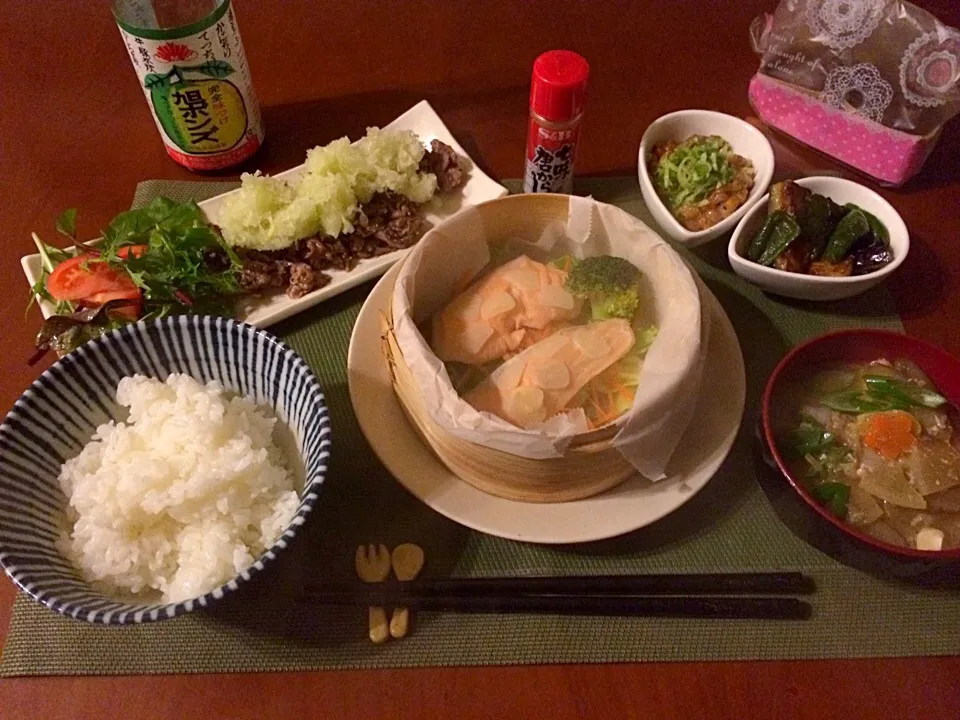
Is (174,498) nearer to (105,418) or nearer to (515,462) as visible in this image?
(105,418)

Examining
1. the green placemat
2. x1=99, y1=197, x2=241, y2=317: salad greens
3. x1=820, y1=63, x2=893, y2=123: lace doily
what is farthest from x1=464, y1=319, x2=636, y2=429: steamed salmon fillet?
x1=820, y1=63, x2=893, y2=123: lace doily

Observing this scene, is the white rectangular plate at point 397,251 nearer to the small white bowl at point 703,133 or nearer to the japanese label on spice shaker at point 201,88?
the japanese label on spice shaker at point 201,88

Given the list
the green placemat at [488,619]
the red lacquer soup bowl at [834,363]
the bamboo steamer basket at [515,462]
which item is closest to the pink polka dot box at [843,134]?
the red lacquer soup bowl at [834,363]

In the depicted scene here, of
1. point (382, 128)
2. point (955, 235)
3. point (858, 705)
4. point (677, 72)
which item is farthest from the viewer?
point (677, 72)

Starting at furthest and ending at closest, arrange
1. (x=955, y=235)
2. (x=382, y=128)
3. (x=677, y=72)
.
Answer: (x=677, y=72) → (x=382, y=128) → (x=955, y=235)

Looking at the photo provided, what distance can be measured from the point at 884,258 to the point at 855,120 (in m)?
0.38

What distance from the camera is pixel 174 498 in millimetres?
1029

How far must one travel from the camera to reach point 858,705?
3.40 ft

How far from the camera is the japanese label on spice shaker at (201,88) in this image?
136cm

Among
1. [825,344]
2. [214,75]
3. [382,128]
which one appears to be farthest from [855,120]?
[214,75]

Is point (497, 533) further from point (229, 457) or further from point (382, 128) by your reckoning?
point (382, 128)

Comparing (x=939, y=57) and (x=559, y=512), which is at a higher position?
(x=939, y=57)

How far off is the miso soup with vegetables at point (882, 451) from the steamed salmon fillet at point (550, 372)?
326 mm

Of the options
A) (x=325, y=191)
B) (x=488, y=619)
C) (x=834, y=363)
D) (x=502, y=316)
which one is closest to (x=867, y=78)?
(x=834, y=363)
